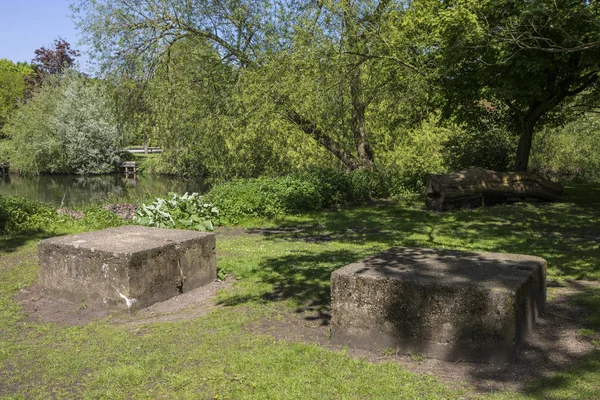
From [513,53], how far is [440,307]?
1188 cm

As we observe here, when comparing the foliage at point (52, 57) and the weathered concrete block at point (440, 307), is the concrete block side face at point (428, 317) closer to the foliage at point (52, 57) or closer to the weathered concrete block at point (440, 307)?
the weathered concrete block at point (440, 307)

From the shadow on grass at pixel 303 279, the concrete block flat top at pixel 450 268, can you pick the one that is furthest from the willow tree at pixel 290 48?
the concrete block flat top at pixel 450 268

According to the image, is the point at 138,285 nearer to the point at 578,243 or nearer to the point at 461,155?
the point at 578,243

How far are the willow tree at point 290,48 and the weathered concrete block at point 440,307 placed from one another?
12.3 meters

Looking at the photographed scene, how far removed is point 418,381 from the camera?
405cm

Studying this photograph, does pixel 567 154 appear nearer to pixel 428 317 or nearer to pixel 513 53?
pixel 513 53

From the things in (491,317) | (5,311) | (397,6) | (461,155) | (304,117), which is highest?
(397,6)

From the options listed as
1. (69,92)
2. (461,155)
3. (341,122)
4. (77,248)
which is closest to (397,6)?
(341,122)

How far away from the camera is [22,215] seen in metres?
12.1

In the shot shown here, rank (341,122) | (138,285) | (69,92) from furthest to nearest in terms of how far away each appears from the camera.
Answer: (69,92) → (341,122) → (138,285)

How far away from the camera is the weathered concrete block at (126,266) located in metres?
6.18

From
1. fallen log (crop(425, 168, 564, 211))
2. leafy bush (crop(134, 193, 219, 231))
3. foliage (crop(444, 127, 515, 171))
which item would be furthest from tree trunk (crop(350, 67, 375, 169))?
leafy bush (crop(134, 193, 219, 231))

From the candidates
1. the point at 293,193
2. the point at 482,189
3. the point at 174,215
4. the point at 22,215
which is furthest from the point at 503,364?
the point at 22,215

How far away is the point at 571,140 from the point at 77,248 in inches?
934
